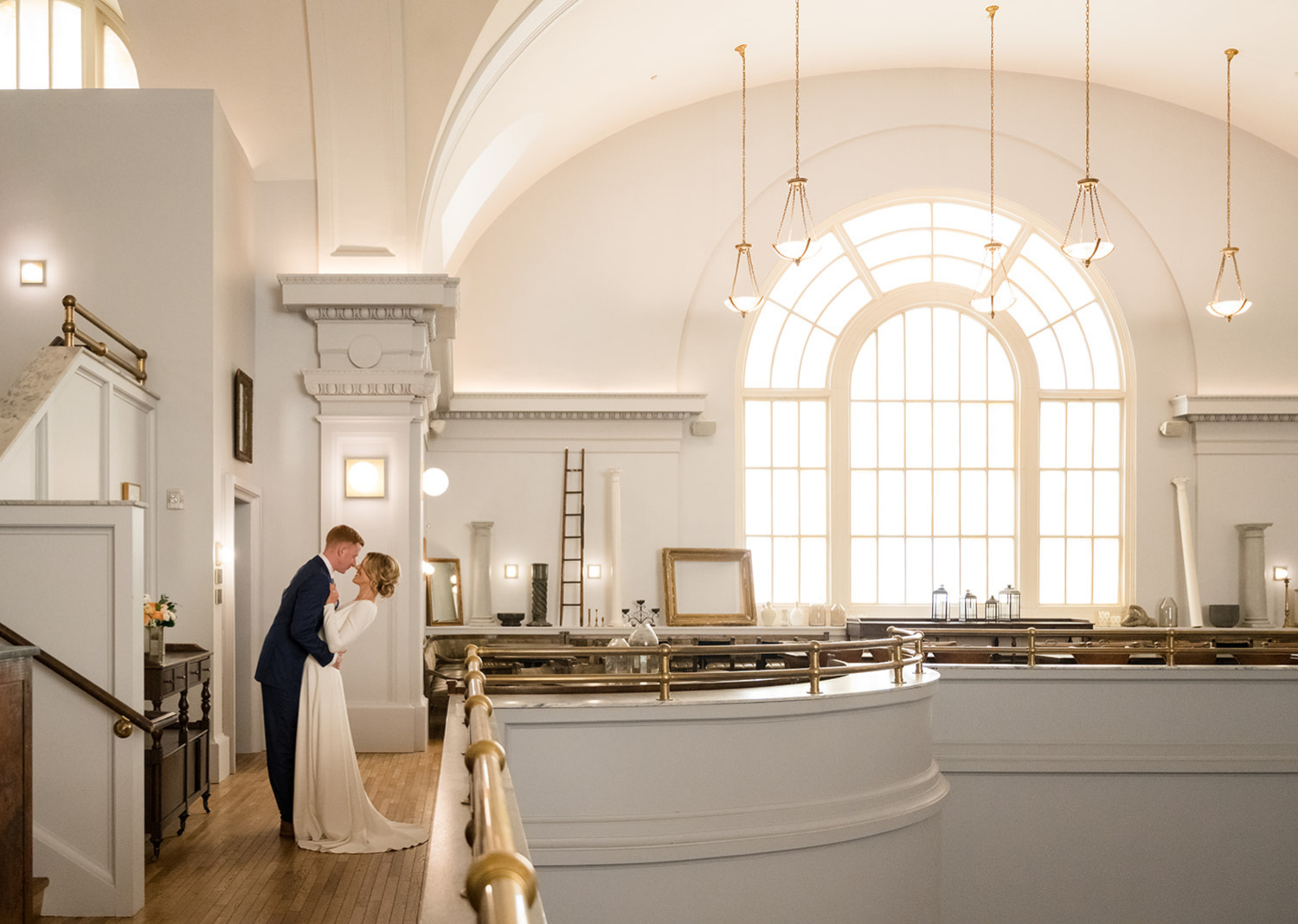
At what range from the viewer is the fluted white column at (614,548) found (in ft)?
44.6

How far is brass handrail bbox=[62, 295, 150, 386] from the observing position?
673 cm

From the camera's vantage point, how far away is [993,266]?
507 inches

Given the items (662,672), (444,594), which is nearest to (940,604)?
(444,594)

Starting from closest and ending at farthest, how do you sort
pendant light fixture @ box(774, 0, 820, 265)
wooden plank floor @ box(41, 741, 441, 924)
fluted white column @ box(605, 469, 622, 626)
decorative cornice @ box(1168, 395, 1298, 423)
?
wooden plank floor @ box(41, 741, 441, 924)
fluted white column @ box(605, 469, 622, 626)
pendant light fixture @ box(774, 0, 820, 265)
decorative cornice @ box(1168, 395, 1298, 423)

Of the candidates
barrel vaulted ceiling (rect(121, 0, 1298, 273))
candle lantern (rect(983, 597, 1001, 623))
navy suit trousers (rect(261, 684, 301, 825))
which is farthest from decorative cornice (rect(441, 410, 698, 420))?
navy suit trousers (rect(261, 684, 301, 825))

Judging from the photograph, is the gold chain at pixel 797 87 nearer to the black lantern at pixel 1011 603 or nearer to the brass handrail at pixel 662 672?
the black lantern at pixel 1011 603

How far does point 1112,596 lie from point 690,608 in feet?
18.7

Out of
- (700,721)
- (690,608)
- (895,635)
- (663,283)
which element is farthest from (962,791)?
(663,283)

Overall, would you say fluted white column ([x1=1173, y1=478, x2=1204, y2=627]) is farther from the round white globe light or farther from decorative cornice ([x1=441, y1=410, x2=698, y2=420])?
the round white globe light

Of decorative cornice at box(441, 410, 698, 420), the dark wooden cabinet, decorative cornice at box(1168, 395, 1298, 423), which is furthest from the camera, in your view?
decorative cornice at box(1168, 395, 1298, 423)

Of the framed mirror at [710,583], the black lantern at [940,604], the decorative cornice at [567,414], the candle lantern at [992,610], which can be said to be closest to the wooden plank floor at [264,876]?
the framed mirror at [710,583]

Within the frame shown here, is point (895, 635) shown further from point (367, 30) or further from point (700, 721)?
point (367, 30)

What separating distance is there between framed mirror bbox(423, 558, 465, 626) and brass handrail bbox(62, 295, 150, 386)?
545 centimetres

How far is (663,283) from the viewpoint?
14328 mm
